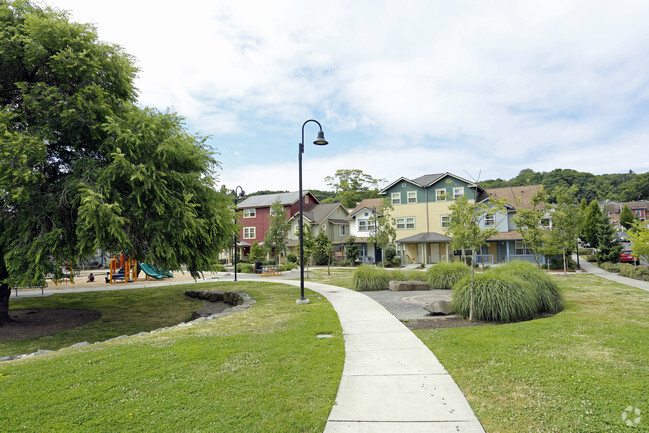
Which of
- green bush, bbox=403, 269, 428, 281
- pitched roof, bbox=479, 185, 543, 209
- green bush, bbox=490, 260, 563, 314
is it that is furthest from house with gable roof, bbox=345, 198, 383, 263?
green bush, bbox=490, 260, 563, 314

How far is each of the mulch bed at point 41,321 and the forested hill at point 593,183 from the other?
81808 mm

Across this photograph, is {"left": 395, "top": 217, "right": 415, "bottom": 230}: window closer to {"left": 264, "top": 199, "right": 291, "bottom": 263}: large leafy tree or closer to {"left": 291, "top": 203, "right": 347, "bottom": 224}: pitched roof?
{"left": 291, "top": 203, "right": 347, "bottom": 224}: pitched roof

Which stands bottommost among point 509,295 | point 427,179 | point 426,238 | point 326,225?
point 509,295

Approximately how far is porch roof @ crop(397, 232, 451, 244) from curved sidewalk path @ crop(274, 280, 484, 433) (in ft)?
88.6

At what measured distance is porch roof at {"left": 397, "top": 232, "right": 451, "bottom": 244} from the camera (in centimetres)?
3312

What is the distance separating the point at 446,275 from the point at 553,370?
423 inches

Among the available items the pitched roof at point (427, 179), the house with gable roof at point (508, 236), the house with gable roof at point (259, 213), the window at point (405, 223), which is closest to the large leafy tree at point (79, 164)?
the pitched roof at point (427, 179)

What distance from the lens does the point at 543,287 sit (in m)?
10.2

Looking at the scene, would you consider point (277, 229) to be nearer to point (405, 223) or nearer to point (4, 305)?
point (405, 223)

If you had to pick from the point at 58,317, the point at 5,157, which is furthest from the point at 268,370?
the point at 58,317

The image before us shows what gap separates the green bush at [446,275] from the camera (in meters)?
15.4

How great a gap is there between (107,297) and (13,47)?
1171cm

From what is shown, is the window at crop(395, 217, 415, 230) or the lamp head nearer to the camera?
the lamp head

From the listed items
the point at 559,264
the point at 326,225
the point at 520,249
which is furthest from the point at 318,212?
the point at 559,264
